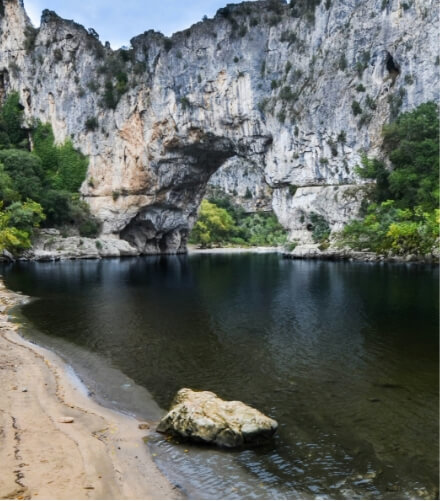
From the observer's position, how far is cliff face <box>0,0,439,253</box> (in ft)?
174

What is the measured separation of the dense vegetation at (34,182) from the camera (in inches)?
1953

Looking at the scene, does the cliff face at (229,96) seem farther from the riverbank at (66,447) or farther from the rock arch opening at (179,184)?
the riverbank at (66,447)

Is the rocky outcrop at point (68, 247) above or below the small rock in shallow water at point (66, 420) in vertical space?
above

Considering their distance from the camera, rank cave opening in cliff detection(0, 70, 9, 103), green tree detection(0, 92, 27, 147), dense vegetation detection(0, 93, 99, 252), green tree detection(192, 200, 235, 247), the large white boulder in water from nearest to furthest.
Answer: the large white boulder in water
dense vegetation detection(0, 93, 99, 252)
green tree detection(0, 92, 27, 147)
cave opening in cliff detection(0, 70, 9, 103)
green tree detection(192, 200, 235, 247)

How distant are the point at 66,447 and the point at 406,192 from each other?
4688 cm

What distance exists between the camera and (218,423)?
28.2 feet

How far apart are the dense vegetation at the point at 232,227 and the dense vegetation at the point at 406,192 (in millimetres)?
44561

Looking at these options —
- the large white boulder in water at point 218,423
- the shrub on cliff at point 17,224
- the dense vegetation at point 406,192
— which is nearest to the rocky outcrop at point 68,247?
the shrub on cliff at point 17,224

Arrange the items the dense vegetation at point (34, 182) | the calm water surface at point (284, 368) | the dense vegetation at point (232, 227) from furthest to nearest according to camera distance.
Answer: the dense vegetation at point (232, 227), the dense vegetation at point (34, 182), the calm water surface at point (284, 368)

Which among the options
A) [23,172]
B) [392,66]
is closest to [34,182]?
[23,172]

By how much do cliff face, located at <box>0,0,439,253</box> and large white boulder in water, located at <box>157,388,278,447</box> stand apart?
47.9 metres

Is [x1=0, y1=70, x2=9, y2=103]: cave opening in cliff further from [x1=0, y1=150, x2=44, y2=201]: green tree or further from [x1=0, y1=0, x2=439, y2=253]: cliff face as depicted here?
[x1=0, y1=150, x2=44, y2=201]: green tree

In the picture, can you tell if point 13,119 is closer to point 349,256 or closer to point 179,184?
point 179,184

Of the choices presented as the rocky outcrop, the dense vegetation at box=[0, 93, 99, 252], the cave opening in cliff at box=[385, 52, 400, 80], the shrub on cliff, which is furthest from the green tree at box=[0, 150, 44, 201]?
the cave opening in cliff at box=[385, 52, 400, 80]
